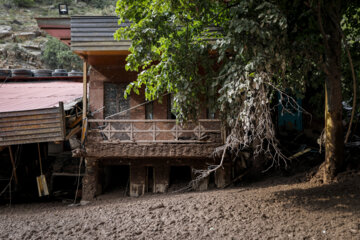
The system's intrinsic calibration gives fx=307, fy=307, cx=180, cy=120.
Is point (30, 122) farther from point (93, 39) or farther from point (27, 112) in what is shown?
point (93, 39)

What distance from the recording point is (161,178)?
11.5 metres

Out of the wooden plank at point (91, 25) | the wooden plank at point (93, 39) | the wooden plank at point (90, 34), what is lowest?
the wooden plank at point (93, 39)

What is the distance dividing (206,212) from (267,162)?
512cm

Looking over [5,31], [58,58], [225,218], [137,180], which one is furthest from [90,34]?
[5,31]

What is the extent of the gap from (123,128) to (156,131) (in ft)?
5.75

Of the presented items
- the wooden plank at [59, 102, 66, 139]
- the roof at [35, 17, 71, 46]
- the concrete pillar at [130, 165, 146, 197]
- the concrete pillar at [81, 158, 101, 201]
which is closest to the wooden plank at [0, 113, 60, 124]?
the wooden plank at [59, 102, 66, 139]

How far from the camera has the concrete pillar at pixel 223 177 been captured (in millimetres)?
11144

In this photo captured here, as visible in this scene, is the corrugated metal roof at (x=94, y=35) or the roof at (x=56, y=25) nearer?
the corrugated metal roof at (x=94, y=35)

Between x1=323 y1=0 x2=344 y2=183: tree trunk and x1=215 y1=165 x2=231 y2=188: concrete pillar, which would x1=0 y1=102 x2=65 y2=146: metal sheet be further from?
x1=323 y1=0 x2=344 y2=183: tree trunk

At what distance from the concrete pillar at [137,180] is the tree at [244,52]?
4096 millimetres

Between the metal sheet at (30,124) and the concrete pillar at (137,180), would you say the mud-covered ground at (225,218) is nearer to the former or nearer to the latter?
the concrete pillar at (137,180)

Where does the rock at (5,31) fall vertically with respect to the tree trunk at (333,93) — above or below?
above

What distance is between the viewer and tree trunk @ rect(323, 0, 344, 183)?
7477mm

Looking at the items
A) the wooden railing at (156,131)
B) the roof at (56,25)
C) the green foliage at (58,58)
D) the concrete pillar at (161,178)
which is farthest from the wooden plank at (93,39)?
the green foliage at (58,58)
